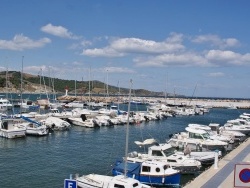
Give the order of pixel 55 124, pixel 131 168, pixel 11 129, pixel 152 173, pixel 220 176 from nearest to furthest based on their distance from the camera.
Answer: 1. pixel 220 176
2. pixel 152 173
3. pixel 131 168
4. pixel 11 129
5. pixel 55 124

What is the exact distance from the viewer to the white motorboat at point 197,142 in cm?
4288

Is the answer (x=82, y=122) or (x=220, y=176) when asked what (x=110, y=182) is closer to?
(x=220, y=176)

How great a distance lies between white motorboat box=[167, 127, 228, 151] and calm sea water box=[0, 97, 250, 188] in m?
5.07

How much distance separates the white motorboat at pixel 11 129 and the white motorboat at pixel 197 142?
20079 mm

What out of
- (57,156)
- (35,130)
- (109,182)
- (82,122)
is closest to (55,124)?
(82,122)

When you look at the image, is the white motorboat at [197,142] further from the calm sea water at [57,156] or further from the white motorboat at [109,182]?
the white motorboat at [109,182]

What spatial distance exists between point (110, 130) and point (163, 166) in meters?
36.3

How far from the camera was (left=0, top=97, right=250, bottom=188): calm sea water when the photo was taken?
28922 millimetres

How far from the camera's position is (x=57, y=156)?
3822 cm

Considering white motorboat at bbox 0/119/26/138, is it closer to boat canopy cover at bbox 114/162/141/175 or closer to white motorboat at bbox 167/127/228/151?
white motorboat at bbox 167/127/228/151

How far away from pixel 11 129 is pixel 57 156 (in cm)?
1329

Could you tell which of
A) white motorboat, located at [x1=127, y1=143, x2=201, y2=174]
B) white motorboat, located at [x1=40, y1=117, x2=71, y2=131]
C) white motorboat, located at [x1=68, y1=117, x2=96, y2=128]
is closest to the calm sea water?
white motorboat, located at [x1=127, y1=143, x2=201, y2=174]

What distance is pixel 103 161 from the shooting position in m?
36.1

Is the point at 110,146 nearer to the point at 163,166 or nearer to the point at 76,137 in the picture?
the point at 76,137
